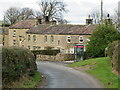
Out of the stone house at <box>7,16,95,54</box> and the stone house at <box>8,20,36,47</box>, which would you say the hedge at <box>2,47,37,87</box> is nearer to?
the stone house at <box>7,16,95,54</box>

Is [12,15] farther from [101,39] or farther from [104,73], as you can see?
[104,73]

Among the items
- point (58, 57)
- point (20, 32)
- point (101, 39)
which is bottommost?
point (58, 57)

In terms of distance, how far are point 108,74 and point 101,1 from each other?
25407 mm

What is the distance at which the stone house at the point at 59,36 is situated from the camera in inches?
2071

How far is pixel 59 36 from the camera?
54.5m

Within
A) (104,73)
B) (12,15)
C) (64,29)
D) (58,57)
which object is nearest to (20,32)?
(64,29)

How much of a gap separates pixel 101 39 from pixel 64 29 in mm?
14665

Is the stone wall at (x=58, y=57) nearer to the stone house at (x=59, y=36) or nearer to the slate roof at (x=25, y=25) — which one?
the stone house at (x=59, y=36)

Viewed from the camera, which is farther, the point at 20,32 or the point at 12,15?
the point at 12,15

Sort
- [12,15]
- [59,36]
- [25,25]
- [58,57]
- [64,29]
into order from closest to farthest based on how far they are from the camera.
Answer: [58,57], [59,36], [64,29], [25,25], [12,15]

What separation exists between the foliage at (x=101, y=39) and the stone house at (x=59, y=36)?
8678mm

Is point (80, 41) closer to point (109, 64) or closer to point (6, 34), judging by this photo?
Answer: point (109, 64)

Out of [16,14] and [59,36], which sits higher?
[16,14]

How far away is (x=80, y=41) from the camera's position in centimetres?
5256
